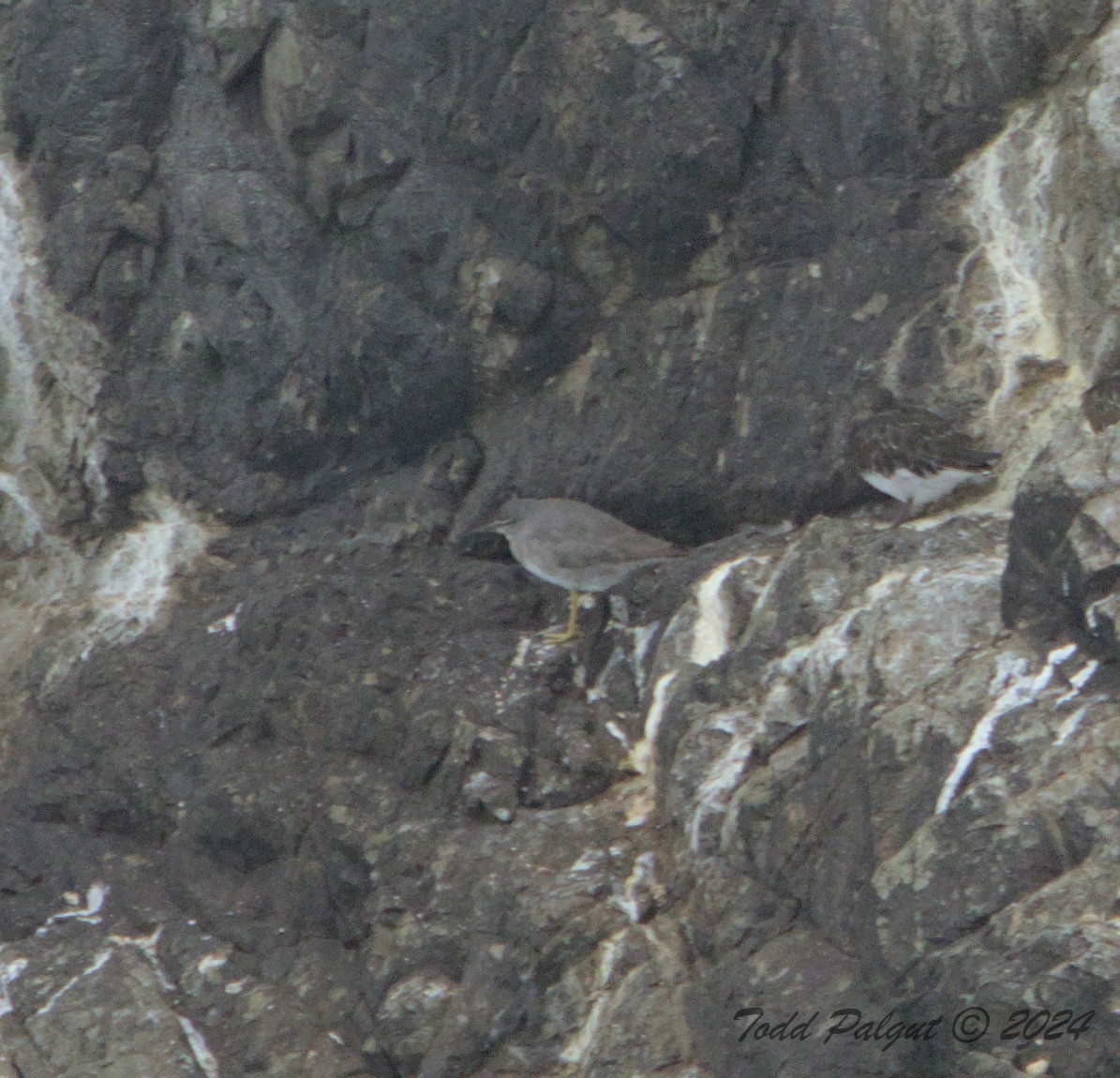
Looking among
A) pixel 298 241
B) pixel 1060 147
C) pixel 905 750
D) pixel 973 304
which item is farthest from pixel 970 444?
pixel 298 241

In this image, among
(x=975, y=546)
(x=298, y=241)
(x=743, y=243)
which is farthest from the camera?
(x=298, y=241)

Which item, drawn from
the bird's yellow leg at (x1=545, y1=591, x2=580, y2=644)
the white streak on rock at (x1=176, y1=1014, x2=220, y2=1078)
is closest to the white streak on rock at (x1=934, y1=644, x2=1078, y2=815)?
the bird's yellow leg at (x1=545, y1=591, x2=580, y2=644)

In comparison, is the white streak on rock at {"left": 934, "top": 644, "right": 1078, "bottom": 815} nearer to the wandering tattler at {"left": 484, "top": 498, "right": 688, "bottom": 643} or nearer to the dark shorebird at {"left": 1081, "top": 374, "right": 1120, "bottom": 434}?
the dark shorebird at {"left": 1081, "top": 374, "right": 1120, "bottom": 434}

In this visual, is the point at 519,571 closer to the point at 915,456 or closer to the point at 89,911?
the point at 915,456

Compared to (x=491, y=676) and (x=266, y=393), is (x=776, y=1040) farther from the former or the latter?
(x=266, y=393)

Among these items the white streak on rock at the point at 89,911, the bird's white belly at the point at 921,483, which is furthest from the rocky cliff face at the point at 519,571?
the bird's white belly at the point at 921,483

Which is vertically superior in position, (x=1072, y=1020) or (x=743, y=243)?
(x=743, y=243)

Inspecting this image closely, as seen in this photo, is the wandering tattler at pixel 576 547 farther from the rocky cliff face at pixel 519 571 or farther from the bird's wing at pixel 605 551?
the rocky cliff face at pixel 519 571
